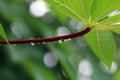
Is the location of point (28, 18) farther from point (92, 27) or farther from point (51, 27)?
point (92, 27)

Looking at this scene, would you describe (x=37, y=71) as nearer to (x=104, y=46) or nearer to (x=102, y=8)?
(x=104, y=46)

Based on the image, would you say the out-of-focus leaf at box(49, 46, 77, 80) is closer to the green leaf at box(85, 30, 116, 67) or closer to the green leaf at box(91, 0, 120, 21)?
the green leaf at box(85, 30, 116, 67)

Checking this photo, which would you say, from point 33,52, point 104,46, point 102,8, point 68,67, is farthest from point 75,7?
point 33,52

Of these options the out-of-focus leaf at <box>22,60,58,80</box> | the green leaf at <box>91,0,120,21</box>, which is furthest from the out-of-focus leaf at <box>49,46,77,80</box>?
the green leaf at <box>91,0,120,21</box>

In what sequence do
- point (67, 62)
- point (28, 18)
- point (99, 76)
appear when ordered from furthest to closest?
point (28, 18) < point (99, 76) < point (67, 62)

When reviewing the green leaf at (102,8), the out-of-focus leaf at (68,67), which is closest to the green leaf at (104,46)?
the green leaf at (102,8)

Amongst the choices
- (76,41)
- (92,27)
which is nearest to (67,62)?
(92,27)

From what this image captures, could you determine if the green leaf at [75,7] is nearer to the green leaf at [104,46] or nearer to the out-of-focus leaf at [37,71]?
the green leaf at [104,46]
